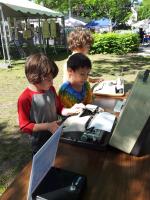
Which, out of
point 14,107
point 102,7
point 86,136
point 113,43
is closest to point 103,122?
point 86,136

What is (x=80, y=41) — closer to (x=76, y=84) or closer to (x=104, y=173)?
(x=76, y=84)

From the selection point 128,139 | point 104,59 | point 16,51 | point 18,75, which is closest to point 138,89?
point 128,139

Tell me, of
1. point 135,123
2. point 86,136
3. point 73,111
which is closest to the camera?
point 135,123

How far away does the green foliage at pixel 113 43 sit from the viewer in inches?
597

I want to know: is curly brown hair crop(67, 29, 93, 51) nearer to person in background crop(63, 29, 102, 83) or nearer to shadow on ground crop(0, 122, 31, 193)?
person in background crop(63, 29, 102, 83)

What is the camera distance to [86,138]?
1.82 metres

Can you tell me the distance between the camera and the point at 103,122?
1.95 m

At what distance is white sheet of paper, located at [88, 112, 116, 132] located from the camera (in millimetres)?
1894

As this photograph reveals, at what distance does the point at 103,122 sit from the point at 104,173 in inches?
18.6

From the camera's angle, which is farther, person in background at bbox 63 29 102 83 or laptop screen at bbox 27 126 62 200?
person in background at bbox 63 29 102 83

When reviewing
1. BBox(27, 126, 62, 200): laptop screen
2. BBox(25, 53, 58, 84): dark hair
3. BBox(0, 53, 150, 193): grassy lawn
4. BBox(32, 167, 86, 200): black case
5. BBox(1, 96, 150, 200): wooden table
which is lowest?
BBox(0, 53, 150, 193): grassy lawn

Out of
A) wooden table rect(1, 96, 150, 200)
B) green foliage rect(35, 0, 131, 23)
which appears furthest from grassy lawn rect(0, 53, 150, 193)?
green foliage rect(35, 0, 131, 23)

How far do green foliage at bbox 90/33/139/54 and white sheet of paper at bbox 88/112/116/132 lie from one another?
43.8 ft

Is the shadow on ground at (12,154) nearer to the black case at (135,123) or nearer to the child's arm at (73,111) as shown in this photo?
the child's arm at (73,111)
